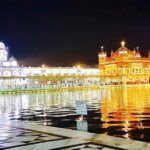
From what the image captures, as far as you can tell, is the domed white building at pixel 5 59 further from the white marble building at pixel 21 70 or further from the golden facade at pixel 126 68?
the golden facade at pixel 126 68

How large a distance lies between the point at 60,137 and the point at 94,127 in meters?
3.59

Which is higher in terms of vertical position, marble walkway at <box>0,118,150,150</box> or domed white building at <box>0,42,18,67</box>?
domed white building at <box>0,42,18,67</box>

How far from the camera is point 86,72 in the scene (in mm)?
197500

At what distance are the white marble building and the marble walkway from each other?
16090cm

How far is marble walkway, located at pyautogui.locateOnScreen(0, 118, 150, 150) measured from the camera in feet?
33.7

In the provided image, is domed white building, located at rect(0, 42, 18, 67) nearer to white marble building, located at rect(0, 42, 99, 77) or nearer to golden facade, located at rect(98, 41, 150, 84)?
white marble building, located at rect(0, 42, 99, 77)

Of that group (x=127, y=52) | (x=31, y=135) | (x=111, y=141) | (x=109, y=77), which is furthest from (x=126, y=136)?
(x=127, y=52)

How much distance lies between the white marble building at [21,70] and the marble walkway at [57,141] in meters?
161

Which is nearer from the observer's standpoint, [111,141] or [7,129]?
[111,141]

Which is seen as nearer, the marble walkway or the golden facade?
the marble walkway

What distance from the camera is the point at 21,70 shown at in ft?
591

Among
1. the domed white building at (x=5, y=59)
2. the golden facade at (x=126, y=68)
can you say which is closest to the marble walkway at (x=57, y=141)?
the golden facade at (x=126, y=68)

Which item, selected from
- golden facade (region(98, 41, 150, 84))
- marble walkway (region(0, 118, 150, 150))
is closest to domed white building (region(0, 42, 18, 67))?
golden facade (region(98, 41, 150, 84))

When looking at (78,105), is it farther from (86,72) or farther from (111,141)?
(86,72)
